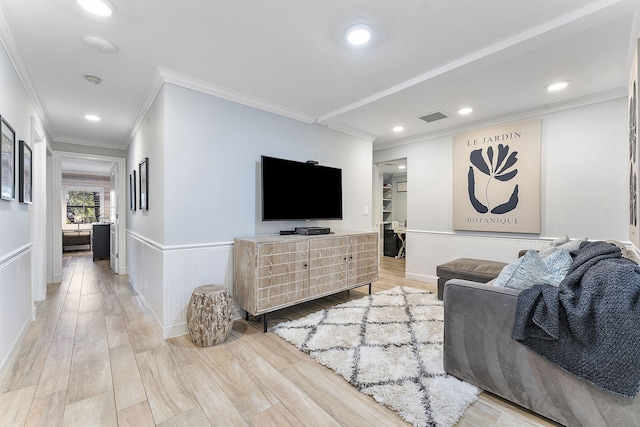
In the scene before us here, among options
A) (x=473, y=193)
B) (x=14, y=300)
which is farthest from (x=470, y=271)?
(x=14, y=300)

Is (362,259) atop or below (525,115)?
below

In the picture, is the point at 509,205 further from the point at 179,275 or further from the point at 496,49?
the point at 179,275

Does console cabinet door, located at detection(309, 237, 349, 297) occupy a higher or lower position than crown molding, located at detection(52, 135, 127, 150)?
lower

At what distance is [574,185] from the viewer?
3248 mm

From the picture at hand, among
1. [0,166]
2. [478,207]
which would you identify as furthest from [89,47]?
[478,207]

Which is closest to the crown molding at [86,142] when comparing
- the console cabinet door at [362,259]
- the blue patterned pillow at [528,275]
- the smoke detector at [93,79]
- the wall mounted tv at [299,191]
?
the smoke detector at [93,79]

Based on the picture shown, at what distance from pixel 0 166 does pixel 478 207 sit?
15.5 ft

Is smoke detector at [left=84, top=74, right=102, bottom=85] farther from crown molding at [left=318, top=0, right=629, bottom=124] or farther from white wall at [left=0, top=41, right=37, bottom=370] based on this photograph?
crown molding at [left=318, top=0, right=629, bottom=124]

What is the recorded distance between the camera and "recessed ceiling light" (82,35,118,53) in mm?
2041

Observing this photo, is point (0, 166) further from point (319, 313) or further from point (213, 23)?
point (319, 313)

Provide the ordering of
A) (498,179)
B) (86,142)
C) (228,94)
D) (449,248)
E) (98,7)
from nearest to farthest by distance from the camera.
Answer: (98,7), (228,94), (498,179), (449,248), (86,142)

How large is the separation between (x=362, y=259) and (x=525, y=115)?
267cm

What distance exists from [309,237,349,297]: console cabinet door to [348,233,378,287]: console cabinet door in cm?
11

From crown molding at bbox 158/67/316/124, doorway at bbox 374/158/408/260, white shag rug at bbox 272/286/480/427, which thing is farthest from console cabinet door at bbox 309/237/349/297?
doorway at bbox 374/158/408/260
